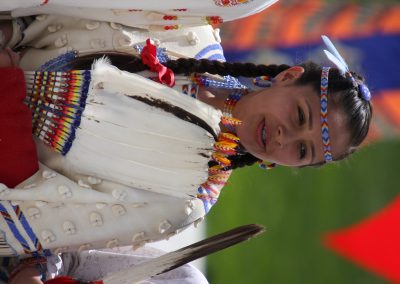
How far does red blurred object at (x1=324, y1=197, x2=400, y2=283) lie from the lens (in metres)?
2.75

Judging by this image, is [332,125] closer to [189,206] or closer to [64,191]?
[189,206]

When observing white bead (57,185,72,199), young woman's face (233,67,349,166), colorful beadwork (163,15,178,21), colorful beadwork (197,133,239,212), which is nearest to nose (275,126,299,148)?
young woman's face (233,67,349,166)

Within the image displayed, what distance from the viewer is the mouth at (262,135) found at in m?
1.65

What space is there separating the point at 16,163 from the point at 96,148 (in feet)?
0.58

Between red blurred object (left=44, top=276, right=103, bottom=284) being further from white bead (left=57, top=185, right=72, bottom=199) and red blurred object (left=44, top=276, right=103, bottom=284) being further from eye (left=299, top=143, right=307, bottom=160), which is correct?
eye (left=299, top=143, right=307, bottom=160)

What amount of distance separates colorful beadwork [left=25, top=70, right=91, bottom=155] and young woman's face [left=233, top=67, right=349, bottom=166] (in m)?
0.36

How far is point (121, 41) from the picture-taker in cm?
169

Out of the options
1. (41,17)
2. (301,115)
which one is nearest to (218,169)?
(301,115)

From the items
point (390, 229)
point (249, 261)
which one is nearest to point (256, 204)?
point (249, 261)

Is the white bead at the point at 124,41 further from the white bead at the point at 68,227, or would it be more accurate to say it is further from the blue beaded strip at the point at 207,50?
the white bead at the point at 68,227

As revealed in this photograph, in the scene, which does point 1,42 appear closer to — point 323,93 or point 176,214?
point 176,214

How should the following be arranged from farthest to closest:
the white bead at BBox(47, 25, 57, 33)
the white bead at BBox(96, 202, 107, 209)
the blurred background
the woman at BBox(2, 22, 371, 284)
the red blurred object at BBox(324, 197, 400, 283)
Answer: the blurred background
the red blurred object at BBox(324, 197, 400, 283)
the white bead at BBox(47, 25, 57, 33)
the white bead at BBox(96, 202, 107, 209)
the woman at BBox(2, 22, 371, 284)

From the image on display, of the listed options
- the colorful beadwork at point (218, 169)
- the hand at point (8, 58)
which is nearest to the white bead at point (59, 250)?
the colorful beadwork at point (218, 169)

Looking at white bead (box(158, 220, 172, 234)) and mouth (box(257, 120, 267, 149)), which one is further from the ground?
mouth (box(257, 120, 267, 149))
